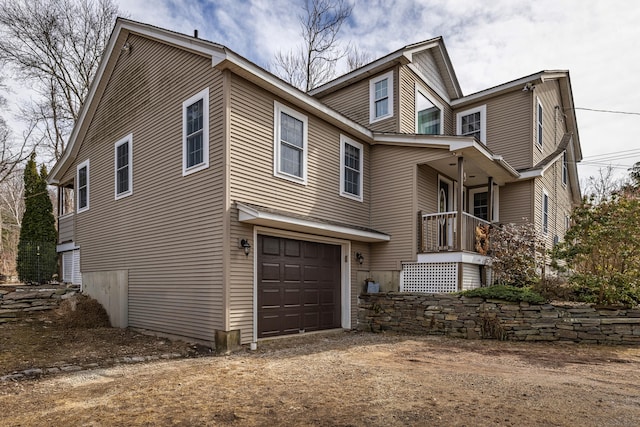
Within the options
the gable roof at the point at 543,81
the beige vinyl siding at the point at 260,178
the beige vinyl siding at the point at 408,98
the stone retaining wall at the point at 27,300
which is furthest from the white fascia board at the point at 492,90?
the stone retaining wall at the point at 27,300

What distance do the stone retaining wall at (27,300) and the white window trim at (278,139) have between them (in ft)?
24.3

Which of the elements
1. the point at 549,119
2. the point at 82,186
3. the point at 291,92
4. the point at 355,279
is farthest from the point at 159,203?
the point at 549,119

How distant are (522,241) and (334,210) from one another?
509cm

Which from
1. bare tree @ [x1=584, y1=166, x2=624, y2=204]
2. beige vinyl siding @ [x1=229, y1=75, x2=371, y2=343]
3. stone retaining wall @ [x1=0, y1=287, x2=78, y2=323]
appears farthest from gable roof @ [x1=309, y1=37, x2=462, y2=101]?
bare tree @ [x1=584, y1=166, x2=624, y2=204]

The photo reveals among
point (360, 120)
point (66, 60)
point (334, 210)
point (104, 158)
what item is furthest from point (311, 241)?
point (66, 60)

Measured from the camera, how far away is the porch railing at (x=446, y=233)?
10.7 metres

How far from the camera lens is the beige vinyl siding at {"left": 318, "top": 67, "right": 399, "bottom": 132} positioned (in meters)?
12.9

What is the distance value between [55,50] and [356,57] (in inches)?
653

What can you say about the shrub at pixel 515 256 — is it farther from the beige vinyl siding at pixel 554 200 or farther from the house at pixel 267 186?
the beige vinyl siding at pixel 554 200

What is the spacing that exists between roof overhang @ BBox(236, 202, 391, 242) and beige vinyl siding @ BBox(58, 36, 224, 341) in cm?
67

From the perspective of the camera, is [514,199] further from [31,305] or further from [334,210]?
[31,305]

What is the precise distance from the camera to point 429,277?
10.6 m

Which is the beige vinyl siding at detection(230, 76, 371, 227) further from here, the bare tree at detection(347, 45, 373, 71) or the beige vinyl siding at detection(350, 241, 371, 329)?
the bare tree at detection(347, 45, 373, 71)

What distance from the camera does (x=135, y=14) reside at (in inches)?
849
